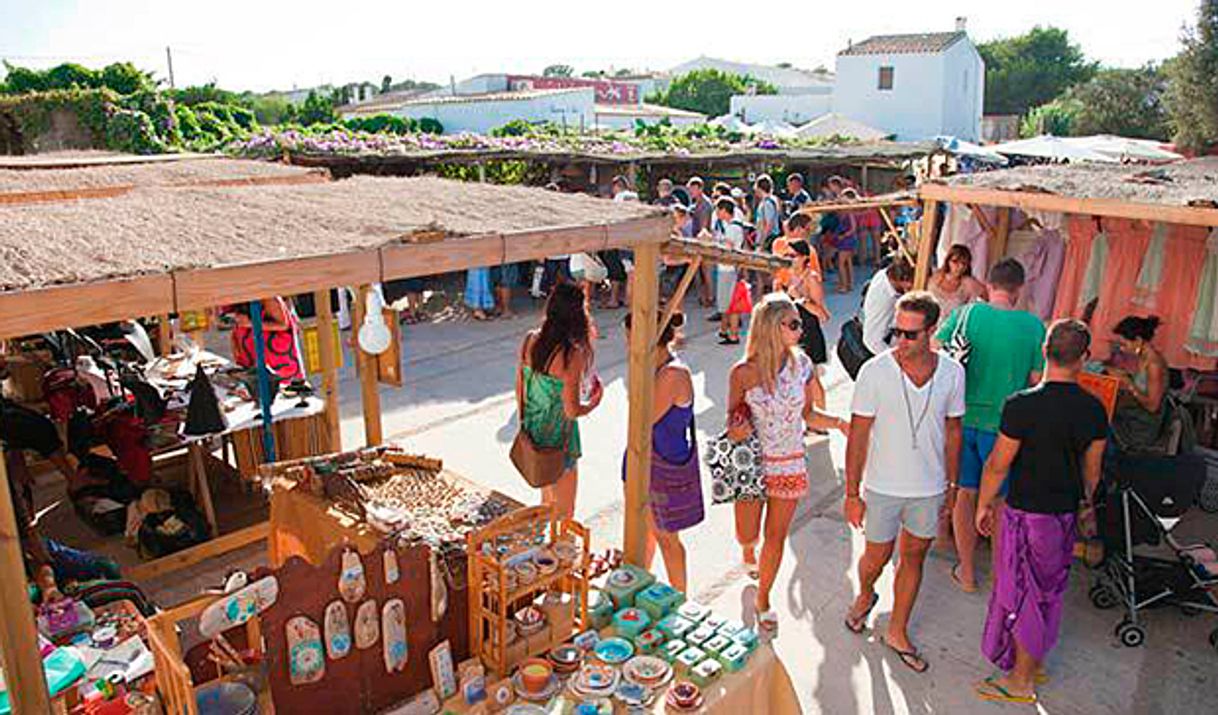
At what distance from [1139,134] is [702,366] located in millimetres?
32952

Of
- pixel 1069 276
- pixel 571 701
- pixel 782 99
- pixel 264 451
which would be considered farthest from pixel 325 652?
pixel 782 99

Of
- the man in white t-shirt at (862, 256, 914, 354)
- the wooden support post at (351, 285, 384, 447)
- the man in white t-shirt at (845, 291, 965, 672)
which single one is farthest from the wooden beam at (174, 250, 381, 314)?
the man in white t-shirt at (862, 256, 914, 354)

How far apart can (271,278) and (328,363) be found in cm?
321

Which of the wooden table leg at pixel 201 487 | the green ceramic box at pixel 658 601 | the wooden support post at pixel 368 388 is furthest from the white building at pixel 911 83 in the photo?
the green ceramic box at pixel 658 601

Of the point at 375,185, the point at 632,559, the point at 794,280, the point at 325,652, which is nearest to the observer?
the point at 325,652

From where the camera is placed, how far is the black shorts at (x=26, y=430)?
5.04 metres

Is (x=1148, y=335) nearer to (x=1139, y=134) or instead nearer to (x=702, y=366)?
(x=702, y=366)

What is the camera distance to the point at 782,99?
4825 centimetres

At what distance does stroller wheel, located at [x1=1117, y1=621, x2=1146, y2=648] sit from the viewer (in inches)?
170

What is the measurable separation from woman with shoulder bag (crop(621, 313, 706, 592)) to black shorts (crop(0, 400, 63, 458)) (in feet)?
11.9

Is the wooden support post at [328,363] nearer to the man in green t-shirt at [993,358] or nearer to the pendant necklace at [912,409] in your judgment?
the pendant necklace at [912,409]

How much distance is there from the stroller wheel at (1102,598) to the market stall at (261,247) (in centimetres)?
266

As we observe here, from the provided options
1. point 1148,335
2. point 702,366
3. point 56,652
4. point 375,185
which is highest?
point 375,185

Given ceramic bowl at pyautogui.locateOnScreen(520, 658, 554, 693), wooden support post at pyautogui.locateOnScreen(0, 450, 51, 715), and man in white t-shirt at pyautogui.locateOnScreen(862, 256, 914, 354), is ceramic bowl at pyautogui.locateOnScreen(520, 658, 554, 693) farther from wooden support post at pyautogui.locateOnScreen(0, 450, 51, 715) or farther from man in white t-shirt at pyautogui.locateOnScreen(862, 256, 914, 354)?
man in white t-shirt at pyautogui.locateOnScreen(862, 256, 914, 354)
